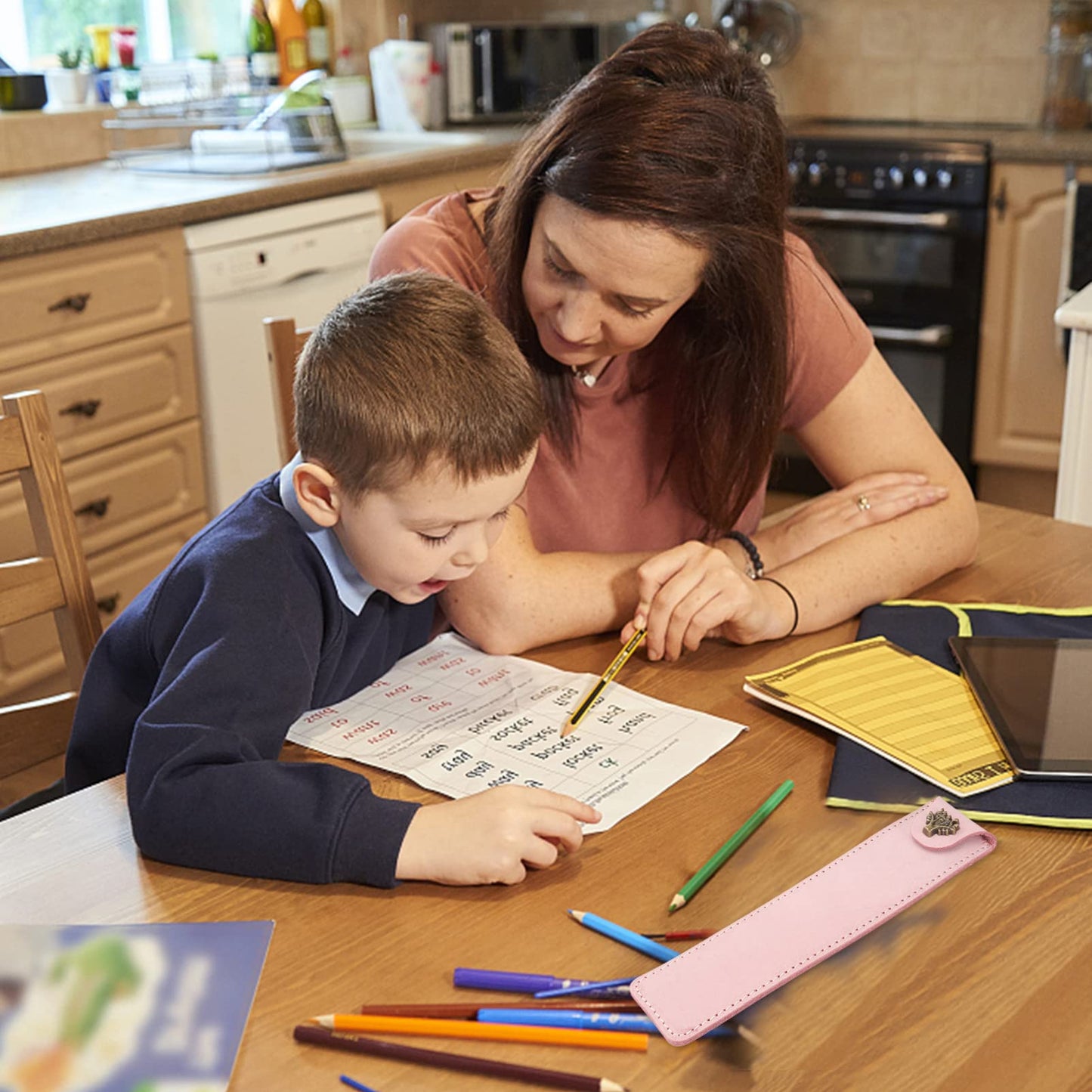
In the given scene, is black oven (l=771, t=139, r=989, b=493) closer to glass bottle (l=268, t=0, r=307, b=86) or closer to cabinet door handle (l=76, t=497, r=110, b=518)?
glass bottle (l=268, t=0, r=307, b=86)

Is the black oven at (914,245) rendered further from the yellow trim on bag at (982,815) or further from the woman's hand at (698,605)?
the yellow trim on bag at (982,815)

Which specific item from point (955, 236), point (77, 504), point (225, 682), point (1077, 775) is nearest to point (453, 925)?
point (225, 682)

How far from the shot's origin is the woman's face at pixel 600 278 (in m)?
1.18

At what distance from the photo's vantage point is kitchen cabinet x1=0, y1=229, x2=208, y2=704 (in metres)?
2.45

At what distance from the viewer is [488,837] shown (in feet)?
2.81

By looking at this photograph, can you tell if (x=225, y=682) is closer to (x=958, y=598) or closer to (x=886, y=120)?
(x=958, y=598)

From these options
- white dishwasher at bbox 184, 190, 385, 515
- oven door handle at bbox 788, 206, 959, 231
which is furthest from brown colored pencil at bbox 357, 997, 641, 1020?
oven door handle at bbox 788, 206, 959, 231

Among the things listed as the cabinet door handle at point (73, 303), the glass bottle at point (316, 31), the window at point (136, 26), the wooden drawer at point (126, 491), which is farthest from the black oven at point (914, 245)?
the cabinet door handle at point (73, 303)

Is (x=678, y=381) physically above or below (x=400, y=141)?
below

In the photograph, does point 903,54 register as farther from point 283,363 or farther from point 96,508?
point 283,363

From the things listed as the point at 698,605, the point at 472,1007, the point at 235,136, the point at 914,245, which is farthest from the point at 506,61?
the point at 472,1007

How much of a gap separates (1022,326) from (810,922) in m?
2.96

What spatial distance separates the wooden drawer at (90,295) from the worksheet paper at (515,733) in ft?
5.01

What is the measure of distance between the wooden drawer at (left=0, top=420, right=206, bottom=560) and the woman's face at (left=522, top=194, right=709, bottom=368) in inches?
59.6
